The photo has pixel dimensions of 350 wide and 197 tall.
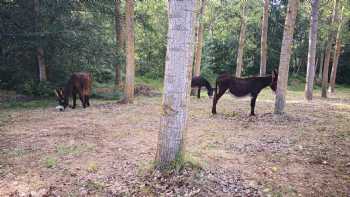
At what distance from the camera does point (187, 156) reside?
195 inches

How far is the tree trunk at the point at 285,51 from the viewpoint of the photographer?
9.06 metres

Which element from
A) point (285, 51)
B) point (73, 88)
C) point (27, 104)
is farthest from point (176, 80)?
point (27, 104)

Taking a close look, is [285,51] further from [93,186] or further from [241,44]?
[241,44]

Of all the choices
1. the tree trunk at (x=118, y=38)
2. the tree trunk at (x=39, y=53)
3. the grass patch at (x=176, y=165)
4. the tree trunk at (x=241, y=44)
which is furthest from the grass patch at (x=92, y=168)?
the tree trunk at (x=241, y=44)

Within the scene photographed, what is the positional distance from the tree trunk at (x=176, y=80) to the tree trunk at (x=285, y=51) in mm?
5753

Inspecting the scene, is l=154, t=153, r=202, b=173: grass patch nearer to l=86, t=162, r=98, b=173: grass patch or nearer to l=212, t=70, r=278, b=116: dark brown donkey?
l=86, t=162, r=98, b=173: grass patch

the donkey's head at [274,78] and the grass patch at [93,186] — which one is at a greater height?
the donkey's head at [274,78]

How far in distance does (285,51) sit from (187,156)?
5872mm

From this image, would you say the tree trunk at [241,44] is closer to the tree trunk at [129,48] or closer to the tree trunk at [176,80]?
the tree trunk at [129,48]

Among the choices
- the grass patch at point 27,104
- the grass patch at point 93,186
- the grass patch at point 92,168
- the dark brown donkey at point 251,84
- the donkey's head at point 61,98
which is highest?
the dark brown donkey at point 251,84

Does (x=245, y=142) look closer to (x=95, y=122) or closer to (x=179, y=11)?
(x=179, y=11)

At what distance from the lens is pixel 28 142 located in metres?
6.96

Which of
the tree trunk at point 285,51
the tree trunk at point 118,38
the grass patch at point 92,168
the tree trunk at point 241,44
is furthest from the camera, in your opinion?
the tree trunk at point 241,44

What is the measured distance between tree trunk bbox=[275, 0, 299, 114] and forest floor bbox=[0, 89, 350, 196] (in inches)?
25.0
